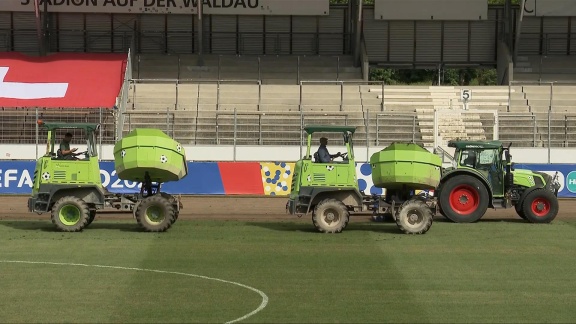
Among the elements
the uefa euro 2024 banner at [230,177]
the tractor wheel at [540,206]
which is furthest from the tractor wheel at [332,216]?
the uefa euro 2024 banner at [230,177]

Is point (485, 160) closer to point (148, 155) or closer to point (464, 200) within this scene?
point (464, 200)

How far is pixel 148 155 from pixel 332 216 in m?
4.26

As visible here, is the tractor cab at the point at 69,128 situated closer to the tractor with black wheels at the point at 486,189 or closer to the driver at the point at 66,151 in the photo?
the driver at the point at 66,151

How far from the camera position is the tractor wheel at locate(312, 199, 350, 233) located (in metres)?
26.0

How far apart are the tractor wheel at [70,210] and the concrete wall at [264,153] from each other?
1575cm

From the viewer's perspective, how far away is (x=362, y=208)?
87.1ft

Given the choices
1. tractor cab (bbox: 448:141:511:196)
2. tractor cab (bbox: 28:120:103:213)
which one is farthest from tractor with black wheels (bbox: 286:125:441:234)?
tractor cab (bbox: 28:120:103:213)

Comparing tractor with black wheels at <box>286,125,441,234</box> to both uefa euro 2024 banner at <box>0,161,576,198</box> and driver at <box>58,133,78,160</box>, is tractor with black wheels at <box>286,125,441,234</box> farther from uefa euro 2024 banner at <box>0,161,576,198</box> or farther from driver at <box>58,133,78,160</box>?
uefa euro 2024 banner at <box>0,161,576,198</box>

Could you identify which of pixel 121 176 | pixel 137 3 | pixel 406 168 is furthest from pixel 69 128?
pixel 137 3

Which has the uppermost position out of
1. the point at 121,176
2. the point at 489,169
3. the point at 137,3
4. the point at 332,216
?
the point at 137,3

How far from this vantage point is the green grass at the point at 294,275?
16156 millimetres

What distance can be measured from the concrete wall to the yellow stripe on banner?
1.71 metres

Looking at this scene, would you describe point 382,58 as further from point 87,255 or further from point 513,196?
point 87,255

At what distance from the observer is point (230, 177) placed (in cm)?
4003
